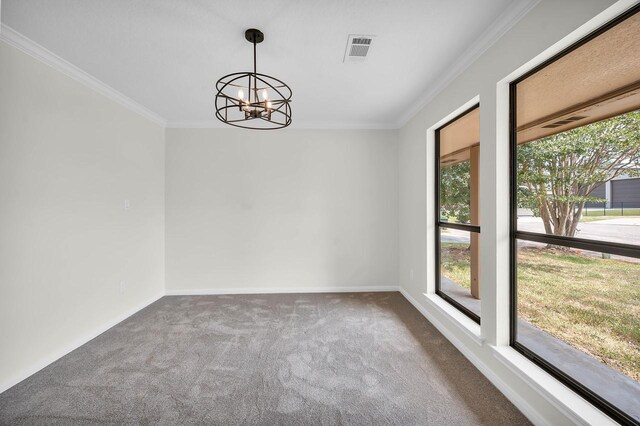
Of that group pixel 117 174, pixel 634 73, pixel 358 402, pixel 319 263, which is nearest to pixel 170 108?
pixel 117 174

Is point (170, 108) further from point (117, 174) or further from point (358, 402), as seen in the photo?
point (358, 402)

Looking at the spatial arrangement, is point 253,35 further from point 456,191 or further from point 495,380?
point 495,380

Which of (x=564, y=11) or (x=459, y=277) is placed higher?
(x=564, y=11)

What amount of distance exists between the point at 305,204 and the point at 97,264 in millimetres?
2616

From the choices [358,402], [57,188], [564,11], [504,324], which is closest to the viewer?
[564,11]

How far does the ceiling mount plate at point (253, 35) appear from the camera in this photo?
1.96m

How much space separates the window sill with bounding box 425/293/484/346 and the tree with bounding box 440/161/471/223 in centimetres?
94

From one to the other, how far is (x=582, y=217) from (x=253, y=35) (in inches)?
97.8

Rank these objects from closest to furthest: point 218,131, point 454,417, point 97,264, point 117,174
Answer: point 454,417 → point 97,264 → point 117,174 → point 218,131

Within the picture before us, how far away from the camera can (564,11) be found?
1453 millimetres

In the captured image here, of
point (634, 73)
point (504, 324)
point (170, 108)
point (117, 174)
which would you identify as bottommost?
point (504, 324)

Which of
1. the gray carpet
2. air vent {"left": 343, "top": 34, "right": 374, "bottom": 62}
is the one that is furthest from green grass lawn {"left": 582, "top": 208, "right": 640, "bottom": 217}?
air vent {"left": 343, "top": 34, "right": 374, "bottom": 62}

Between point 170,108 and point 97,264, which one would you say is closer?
point 97,264

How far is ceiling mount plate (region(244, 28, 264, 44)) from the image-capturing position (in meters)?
1.96
